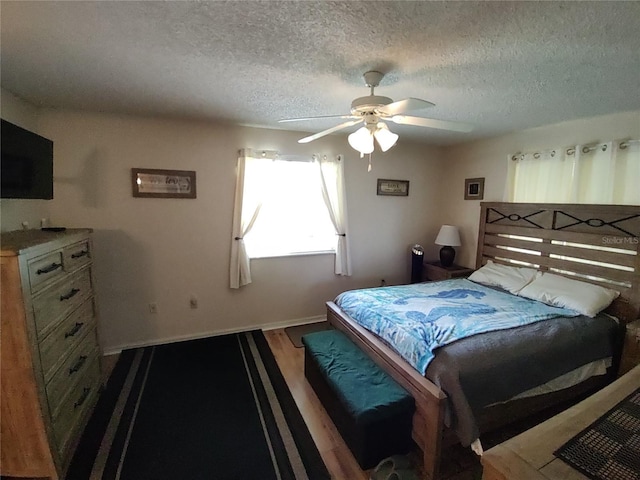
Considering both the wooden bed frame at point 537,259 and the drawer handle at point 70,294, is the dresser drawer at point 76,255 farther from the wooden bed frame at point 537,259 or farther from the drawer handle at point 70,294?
the wooden bed frame at point 537,259

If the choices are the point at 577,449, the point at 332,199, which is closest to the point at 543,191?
the point at 332,199

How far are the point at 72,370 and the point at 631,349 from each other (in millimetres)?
3892

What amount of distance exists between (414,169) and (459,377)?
304 cm

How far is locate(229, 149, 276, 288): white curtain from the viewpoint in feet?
10.4

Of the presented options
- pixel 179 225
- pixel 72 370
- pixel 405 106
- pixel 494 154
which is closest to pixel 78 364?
pixel 72 370

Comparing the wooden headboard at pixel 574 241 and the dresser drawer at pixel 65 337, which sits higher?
the wooden headboard at pixel 574 241

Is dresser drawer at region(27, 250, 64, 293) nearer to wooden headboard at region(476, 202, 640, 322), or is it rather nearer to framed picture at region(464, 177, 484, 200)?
wooden headboard at region(476, 202, 640, 322)

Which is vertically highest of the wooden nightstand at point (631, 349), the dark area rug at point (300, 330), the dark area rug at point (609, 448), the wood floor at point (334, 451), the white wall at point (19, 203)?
the white wall at point (19, 203)

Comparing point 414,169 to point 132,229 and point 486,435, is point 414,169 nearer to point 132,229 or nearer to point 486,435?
point 486,435

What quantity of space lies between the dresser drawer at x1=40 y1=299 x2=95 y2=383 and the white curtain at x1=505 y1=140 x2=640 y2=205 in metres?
4.24

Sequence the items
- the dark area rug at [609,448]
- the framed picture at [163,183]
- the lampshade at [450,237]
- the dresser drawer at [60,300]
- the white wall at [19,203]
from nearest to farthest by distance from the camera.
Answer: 1. the dark area rug at [609,448]
2. the dresser drawer at [60,300]
3. the white wall at [19,203]
4. the framed picture at [163,183]
5. the lampshade at [450,237]

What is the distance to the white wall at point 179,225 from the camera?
8.79 ft

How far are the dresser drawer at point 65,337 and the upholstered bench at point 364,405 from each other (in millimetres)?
1602

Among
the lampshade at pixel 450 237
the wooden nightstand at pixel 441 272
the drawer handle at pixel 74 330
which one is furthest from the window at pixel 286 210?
the drawer handle at pixel 74 330
